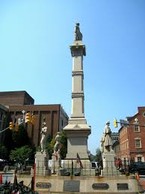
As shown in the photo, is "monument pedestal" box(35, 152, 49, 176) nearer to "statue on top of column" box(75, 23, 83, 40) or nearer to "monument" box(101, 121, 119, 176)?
"monument" box(101, 121, 119, 176)

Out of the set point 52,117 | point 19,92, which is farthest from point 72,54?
point 19,92

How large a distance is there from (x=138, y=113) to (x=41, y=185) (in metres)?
44.8

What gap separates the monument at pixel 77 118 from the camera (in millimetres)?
20109

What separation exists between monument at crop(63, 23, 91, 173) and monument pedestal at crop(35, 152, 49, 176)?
2446 mm

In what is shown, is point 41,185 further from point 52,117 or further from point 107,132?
point 52,117

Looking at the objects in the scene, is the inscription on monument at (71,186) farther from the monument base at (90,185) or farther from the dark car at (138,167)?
the dark car at (138,167)

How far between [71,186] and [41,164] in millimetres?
3881

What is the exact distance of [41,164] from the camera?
1814cm

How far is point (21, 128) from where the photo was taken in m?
67.5

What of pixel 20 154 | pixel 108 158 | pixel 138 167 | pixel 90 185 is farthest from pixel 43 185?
pixel 20 154

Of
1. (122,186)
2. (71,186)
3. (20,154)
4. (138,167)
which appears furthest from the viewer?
(20,154)

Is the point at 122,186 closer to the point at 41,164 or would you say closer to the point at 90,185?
the point at 90,185

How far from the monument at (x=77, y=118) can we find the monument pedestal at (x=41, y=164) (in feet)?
8.02

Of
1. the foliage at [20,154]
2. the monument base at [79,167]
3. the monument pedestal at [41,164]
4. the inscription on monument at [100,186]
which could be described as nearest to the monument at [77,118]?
the monument base at [79,167]
